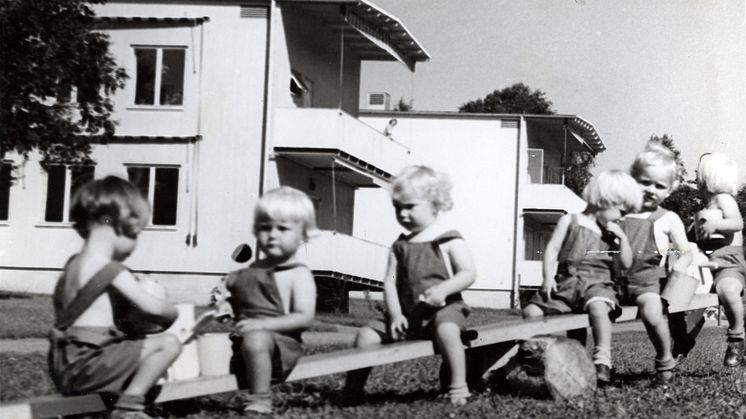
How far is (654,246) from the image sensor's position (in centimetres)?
730

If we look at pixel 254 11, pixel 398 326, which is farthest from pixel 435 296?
pixel 254 11

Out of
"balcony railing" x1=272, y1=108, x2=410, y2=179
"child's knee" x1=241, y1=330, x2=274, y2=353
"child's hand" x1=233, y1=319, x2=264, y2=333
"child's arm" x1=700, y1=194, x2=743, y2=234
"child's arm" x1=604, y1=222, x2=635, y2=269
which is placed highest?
"balcony railing" x1=272, y1=108, x2=410, y2=179

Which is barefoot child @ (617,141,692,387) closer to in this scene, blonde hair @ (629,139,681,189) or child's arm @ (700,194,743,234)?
blonde hair @ (629,139,681,189)

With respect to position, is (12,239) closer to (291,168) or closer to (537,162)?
(291,168)

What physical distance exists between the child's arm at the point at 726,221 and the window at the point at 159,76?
1461cm

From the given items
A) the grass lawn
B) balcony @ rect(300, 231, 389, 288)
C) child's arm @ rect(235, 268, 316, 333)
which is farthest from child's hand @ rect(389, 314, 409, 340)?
balcony @ rect(300, 231, 389, 288)

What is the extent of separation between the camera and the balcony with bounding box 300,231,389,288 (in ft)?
71.4

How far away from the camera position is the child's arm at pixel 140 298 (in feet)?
14.5

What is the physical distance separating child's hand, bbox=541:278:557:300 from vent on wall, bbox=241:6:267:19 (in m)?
→ 15.6

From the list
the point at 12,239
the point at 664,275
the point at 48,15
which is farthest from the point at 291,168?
the point at 664,275

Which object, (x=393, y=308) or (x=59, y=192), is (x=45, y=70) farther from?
(x=59, y=192)

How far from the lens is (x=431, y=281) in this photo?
5695 mm

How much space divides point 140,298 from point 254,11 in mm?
17602

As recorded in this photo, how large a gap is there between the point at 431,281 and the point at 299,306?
87 centimetres
